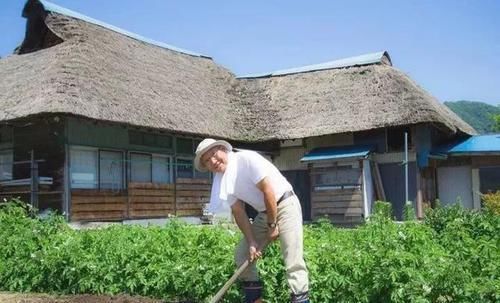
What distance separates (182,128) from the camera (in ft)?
50.3

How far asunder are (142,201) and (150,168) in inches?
43.8

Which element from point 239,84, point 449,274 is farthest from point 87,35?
point 449,274

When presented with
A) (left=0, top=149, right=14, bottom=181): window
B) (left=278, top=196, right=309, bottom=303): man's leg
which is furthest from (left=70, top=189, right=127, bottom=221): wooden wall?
(left=278, top=196, right=309, bottom=303): man's leg

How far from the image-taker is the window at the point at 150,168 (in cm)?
1513

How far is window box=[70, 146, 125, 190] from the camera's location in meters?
13.4

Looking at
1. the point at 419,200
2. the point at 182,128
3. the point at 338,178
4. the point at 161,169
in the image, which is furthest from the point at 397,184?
the point at 161,169

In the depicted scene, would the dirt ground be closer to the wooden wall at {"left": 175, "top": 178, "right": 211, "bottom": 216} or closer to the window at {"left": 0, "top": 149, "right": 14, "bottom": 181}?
the window at {"left": 0, "top": 149, "right": 14, "bottom": 181}

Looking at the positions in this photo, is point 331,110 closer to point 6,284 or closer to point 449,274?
point 6,284

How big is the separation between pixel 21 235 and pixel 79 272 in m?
1.53

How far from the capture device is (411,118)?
54.0 ft

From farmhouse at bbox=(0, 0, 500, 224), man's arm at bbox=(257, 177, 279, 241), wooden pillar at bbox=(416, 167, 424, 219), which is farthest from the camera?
wooden pillar at bbox=(416, 167, 424, 219)

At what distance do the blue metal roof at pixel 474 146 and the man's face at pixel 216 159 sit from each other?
49.8 ft

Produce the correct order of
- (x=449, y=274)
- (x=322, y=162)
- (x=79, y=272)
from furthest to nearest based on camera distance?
(x=322, y=162) < (x=79, y=272) < (x=449, y=274)

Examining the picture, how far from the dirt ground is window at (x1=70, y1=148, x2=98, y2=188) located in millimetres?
7179
